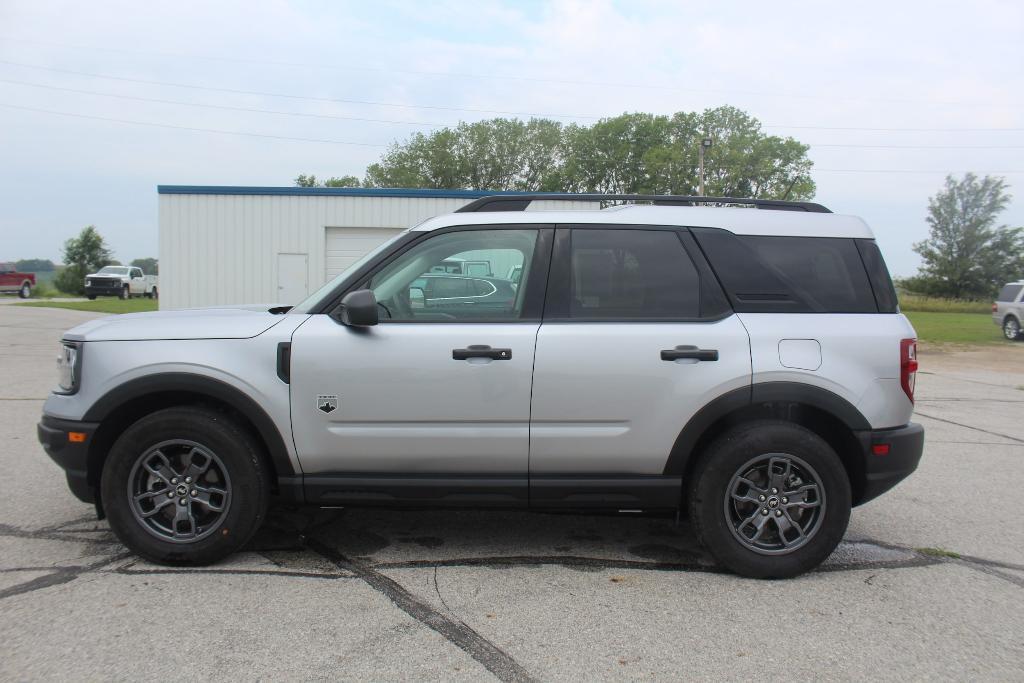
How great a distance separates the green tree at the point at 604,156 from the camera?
230ft

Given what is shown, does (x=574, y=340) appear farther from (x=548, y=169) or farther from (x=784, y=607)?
(x=548, y=169)

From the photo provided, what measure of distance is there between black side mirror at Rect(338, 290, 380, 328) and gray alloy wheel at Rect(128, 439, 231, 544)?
1011 millimetres

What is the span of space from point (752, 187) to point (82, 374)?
72.2 meters

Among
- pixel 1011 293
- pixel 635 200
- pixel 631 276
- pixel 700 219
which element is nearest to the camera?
pixel 631 276

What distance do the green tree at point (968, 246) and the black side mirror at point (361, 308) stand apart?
61.4m

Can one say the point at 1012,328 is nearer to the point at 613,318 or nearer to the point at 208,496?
the point at 613,318

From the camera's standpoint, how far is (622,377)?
385cm

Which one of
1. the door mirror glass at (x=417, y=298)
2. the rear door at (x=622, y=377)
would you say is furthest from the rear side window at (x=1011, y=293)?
the door mirror glass at (x=417, y=298)

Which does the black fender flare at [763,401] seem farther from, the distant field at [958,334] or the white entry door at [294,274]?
the distant field at [958,334]

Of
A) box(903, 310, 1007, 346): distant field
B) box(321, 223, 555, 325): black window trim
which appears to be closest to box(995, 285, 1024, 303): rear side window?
box(903, 310, 1007, 346): distant field

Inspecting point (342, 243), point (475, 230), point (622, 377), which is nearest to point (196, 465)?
point (475, 230)

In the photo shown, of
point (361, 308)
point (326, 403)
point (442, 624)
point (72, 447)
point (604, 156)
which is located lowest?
point (442, 624)

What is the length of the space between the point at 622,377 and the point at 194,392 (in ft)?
6.93

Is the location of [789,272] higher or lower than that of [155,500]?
higher
